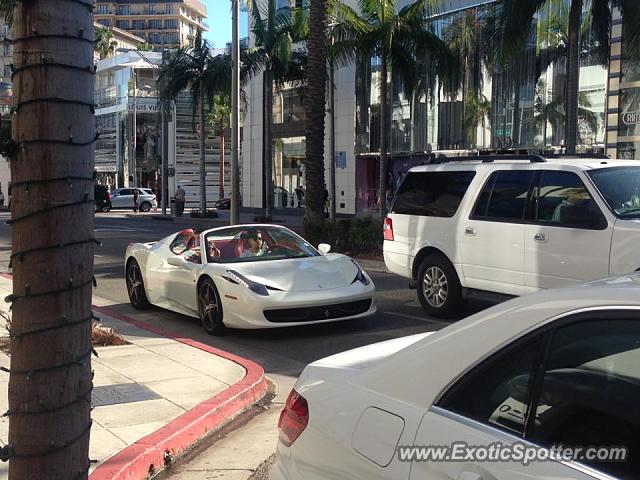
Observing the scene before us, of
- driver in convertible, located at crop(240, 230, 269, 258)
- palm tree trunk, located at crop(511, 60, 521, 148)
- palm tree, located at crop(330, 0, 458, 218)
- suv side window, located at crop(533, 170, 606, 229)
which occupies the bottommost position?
driver in convertible, located at crop(240, 230, 269, 258)

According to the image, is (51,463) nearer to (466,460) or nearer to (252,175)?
(466,460)

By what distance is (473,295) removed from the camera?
899 centimetres

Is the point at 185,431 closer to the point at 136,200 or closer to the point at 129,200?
the point at 136,200

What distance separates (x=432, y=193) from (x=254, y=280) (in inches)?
111

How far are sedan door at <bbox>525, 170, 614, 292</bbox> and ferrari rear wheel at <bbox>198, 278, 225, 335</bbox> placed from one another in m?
3.65

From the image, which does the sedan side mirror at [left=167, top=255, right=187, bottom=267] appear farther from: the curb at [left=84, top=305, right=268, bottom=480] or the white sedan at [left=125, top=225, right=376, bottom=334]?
the curb at [left=84, top=305, right=268, bottom=480]

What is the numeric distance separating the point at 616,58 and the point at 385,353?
71.0 feet

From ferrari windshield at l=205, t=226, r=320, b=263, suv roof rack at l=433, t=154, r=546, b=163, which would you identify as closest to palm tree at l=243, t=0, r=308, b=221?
suv roof rack at l=433, t=154, r=546, b=163

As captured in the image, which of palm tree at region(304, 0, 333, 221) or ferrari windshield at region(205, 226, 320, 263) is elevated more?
palm tree at region(304, 0, 333, 221)

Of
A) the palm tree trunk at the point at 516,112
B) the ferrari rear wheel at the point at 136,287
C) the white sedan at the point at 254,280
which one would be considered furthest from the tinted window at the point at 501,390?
the palm tree trunk at the point at 516,112

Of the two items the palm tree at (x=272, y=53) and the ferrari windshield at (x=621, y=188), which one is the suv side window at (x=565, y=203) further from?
the palm tree at (x=272, y=53)

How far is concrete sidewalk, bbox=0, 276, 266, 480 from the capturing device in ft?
15.3

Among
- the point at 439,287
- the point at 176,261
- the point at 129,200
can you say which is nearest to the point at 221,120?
the point at 129,200

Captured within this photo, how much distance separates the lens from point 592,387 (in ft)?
7.11
